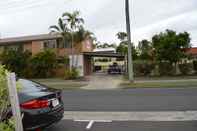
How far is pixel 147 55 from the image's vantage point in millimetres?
36938

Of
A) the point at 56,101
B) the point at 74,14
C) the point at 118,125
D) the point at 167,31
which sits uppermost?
the point at 74,14

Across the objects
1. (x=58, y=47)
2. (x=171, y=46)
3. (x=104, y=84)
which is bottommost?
(x=104, y=84)

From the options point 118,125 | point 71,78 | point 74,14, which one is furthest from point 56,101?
point 74,14

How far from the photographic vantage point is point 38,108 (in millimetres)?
7078

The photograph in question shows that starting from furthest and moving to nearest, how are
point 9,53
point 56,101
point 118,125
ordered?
point 9,53
point 118,125
point 56,101

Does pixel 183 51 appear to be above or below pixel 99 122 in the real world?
above

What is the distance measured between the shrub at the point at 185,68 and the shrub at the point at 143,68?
9.80ft

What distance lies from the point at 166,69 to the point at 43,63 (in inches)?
545

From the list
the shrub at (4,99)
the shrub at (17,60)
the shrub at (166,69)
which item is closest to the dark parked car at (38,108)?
the shrub at (4,99)

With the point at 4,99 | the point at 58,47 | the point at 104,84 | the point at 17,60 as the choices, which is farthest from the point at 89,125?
the point at 58,47

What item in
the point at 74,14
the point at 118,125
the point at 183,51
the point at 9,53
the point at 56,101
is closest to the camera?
the point at 56,101

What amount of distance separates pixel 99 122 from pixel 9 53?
3145cm

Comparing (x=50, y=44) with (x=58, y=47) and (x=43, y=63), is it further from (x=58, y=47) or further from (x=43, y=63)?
(x=43, y=63)

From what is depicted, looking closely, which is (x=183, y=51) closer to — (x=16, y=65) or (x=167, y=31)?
(x=167, y=31)
